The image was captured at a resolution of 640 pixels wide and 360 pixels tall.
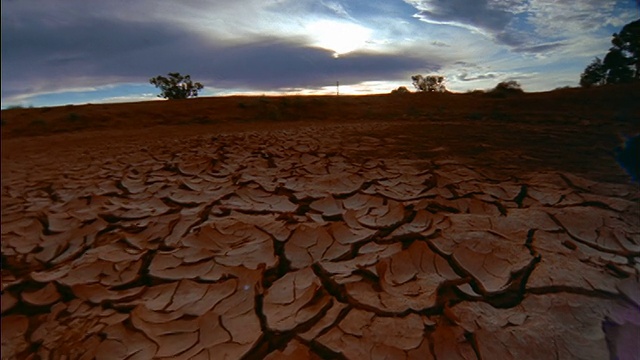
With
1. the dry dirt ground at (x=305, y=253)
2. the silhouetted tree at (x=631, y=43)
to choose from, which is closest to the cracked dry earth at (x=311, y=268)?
the dry dirt ground at (x=305, y=253)

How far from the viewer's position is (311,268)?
134 centimetres

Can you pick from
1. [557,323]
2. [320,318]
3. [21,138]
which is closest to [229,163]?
[320,318]

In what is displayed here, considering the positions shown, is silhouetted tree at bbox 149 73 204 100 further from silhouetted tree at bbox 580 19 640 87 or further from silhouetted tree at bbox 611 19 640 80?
silhouetted tree at bbox 580 19 640 87

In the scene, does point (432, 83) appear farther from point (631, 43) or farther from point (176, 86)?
point (176, 86)

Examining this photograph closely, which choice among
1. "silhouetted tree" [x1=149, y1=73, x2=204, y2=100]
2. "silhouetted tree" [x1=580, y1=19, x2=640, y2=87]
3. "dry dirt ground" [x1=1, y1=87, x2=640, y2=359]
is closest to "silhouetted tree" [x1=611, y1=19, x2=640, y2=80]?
"silhouetted tree" [x1=580, y1=19, x2=640, y2=87]

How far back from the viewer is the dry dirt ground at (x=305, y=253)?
93cm

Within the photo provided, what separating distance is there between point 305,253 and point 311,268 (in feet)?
0.42

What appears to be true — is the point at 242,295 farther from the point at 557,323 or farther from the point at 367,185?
the point at 367,185

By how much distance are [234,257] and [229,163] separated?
1.59 meters

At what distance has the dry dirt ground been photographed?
930 millimetres

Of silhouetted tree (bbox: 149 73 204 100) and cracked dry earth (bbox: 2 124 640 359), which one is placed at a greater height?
silhouetted tree (bbox: 149 73 204 100)

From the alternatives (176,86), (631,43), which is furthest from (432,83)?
(176,86)

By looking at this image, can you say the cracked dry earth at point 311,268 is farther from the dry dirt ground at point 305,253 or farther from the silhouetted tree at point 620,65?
the silhouetted tree at point 620,65

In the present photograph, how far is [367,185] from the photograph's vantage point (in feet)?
7.66
